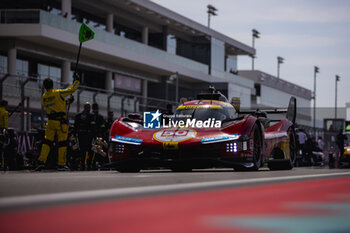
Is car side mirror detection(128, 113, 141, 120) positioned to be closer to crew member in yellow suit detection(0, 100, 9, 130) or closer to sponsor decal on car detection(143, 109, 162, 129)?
sponsor decal on car detection(143, 109, 162, 129)

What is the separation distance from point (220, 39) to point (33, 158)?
47540 mm

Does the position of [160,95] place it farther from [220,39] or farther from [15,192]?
[15,192]

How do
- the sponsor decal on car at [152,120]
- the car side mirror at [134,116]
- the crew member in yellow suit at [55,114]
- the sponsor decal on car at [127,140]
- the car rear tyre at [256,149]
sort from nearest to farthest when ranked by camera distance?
the sponsor decal on car at [127,140] → the car rear tyre at [256,149] → the sponsor decal on car at [152,120] → the car side mirror at [134,116] → the crew member in yellow suit at [55,114]

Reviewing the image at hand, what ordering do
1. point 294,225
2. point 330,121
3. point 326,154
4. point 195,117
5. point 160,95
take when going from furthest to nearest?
point 160,95 < point 330,121 < point 326,154 < point 195,117 < point 294,225

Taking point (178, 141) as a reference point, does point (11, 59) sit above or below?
above

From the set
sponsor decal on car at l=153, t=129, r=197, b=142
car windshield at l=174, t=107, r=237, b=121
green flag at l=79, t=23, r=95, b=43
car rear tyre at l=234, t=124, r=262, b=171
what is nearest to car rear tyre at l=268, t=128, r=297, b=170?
car rear tyre at l=234, t=124, r=262, b=171

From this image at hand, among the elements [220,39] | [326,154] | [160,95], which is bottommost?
[326,154]

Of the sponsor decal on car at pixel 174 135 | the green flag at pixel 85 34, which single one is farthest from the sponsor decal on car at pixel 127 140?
the green flag at pixel 85 34

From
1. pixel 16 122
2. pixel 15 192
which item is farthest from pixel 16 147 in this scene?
pixel 15 192

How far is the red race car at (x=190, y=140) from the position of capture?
10.8 meters

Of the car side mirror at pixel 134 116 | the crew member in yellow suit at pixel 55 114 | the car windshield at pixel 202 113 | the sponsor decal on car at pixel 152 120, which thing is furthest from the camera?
the crew member in yellow suit at pixel 55 114

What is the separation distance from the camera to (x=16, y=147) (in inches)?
570

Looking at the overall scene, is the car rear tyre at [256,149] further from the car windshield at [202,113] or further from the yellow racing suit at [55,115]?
the yellow racing suit at [55,115]

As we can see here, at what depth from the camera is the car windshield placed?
12023 mm
